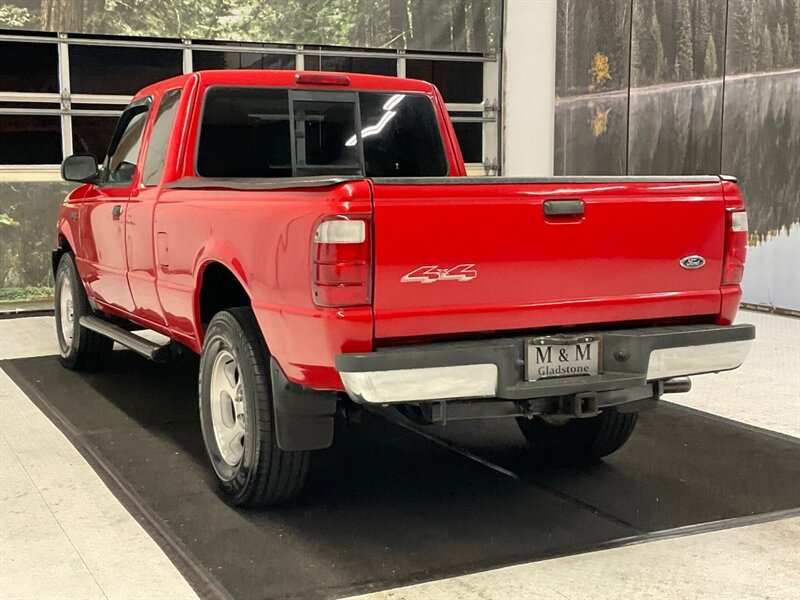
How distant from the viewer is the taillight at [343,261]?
9.94 ft

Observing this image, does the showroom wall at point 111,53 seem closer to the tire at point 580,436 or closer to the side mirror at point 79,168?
the side mirror at point 79,168

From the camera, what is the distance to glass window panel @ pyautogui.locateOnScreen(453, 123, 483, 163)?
12.7m

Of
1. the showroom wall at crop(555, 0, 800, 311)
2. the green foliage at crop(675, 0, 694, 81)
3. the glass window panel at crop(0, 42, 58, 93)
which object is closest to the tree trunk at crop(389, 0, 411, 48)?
the showroom wall at crop(555, 0, 800, 311)

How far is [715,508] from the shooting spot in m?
3.88

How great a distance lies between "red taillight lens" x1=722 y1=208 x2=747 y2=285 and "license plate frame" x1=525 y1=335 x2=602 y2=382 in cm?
67

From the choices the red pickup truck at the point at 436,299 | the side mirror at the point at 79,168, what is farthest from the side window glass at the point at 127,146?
the red pickup truck at the point at 436,299

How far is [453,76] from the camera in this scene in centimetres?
1263

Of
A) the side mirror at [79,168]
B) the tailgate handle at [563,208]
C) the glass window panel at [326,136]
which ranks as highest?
the glass window panel at [326,136]

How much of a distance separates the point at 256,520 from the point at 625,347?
5.24ft

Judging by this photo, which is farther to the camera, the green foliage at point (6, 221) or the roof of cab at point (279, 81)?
the green foliage at point (6, 221)

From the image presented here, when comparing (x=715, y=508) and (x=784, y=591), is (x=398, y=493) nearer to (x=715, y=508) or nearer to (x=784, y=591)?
(x=715, y=508)

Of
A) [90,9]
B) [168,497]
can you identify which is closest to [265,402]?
[168,497]

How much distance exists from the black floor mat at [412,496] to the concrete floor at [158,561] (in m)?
0.11

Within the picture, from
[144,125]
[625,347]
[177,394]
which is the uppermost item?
[144,125]
